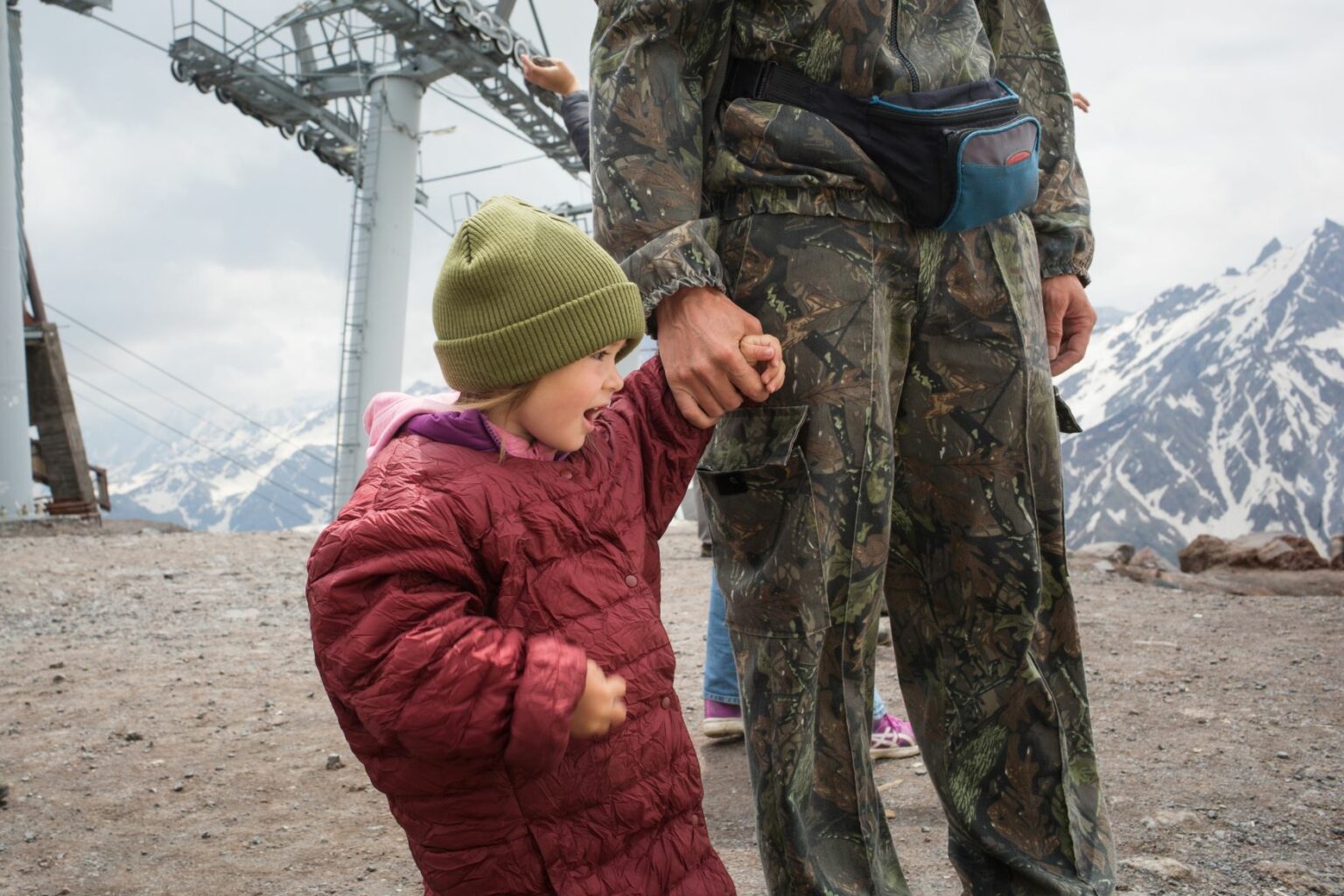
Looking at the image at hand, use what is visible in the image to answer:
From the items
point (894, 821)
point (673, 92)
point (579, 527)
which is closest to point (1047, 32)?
point (673, 92)

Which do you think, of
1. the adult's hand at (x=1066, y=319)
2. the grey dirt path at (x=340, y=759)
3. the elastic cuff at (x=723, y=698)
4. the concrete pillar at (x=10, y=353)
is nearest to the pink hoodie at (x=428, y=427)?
the adult's hand at (x=1066, y=319)

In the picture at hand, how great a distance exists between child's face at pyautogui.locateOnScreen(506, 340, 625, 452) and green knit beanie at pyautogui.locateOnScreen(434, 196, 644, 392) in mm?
21

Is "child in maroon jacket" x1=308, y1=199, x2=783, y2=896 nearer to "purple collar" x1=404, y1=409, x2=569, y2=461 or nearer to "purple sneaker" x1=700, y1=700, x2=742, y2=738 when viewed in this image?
"purple collar" x1=404, y1=409, x2=569, y2=461

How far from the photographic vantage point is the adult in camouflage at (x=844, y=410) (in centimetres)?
153

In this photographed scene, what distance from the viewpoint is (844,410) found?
1.54 metres

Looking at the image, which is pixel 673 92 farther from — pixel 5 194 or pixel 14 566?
pixel 5 194

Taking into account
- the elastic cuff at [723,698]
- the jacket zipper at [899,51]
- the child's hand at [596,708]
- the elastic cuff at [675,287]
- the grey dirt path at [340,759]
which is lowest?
the grey dirt path at [340,759]

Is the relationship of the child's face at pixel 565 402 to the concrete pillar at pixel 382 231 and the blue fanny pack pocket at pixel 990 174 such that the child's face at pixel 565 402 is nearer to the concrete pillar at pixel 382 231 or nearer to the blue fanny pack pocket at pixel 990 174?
the blue fanny pack pocket at pixel 990 174

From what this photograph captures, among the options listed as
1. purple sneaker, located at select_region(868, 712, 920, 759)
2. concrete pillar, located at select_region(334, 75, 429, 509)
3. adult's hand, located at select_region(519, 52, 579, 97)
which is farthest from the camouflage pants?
concrete pillar, located at select_region(334, 75, 429, 509)

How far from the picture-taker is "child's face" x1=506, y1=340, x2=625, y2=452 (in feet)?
4.60

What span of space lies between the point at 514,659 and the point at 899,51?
1.03 metres

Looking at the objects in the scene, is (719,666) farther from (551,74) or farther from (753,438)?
(551,74)

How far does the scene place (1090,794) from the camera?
1.75 meters

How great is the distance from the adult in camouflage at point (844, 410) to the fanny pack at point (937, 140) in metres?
0.02
